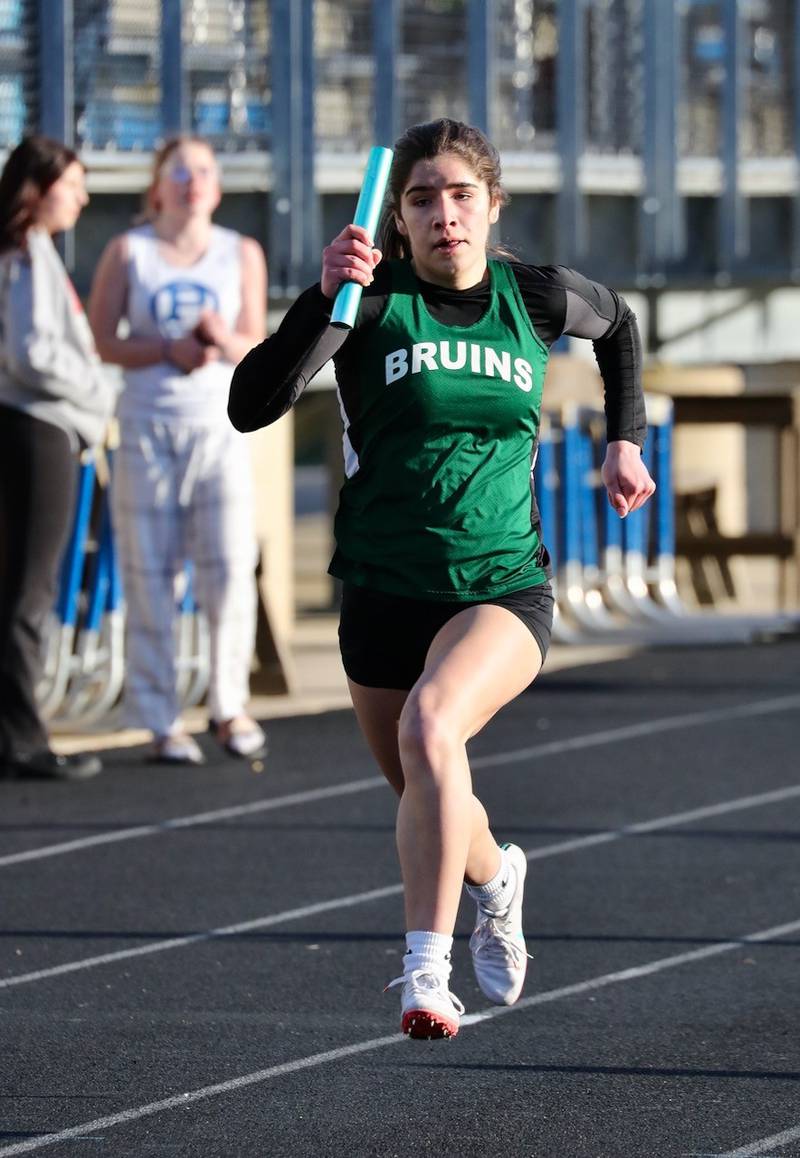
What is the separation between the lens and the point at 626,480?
16.9ft

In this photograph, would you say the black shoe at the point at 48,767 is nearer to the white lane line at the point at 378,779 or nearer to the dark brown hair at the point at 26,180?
the white lane line at the point at 378,779

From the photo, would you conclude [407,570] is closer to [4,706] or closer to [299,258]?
[4,706]

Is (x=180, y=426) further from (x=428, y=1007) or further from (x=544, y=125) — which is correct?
(x=544, y=125)

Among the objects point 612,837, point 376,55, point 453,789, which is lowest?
point 612,837

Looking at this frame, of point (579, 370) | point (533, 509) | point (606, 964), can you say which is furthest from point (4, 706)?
point (579, 370)

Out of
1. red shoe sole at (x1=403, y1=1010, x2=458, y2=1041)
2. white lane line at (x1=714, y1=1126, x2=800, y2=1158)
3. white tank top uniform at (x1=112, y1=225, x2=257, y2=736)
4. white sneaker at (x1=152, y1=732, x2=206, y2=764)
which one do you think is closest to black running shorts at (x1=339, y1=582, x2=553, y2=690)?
red shoe sole at (x1=403, y1=1010, x2=458, y2=1041)

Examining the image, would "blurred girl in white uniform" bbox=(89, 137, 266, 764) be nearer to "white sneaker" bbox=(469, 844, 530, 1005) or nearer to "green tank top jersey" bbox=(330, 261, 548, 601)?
"green tank top jersey" bbox=(330, 261, 548, 601)

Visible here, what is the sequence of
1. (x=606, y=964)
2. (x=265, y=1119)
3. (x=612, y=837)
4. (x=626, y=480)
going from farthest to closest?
(x=612, y=837), (x=606, y=964), (x=626, y=480), (x=265, y=1119)

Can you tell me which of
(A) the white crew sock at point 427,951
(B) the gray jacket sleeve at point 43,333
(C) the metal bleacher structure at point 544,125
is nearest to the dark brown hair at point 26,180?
(B) the gray jacket sleeve at point 43,333

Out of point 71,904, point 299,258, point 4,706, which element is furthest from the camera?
point 299,258

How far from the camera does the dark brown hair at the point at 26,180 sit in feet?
28.5

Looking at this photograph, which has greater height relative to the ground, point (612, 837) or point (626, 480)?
point (626, 480)

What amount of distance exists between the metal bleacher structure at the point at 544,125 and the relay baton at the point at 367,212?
883 cm

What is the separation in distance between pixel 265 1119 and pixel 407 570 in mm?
1101
